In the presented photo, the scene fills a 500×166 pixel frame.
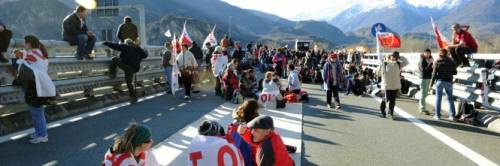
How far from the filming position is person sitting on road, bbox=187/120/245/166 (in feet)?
14.9

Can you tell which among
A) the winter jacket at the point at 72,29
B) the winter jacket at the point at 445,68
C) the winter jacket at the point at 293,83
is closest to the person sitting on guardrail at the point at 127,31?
the winter jacket at the point at 72,29

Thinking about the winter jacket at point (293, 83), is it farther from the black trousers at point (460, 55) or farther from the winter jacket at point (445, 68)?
the winter jacket at point (445, 68)

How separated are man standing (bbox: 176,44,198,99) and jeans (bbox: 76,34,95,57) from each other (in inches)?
134

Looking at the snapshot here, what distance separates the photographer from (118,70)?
46.6ft

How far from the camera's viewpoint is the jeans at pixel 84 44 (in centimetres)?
1204

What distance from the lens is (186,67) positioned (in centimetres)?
1561

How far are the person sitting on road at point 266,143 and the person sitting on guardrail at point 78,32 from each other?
26.3 feet

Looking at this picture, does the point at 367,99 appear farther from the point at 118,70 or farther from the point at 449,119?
the point at 118,70

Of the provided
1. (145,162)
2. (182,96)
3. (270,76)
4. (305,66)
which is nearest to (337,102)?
(270,76)

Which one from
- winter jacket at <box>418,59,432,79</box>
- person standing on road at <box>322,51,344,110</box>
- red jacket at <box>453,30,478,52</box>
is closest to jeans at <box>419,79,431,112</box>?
winter jacket at <box>418,59,432,79</box>

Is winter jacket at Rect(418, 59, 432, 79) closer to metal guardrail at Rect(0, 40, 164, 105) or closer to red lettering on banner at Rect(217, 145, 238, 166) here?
metal guardrail at Rect(0, 40, 164, 105)

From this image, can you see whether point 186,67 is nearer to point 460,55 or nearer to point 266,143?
point 460,55

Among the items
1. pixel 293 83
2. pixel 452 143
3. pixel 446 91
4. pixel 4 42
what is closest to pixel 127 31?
pixel 293 83

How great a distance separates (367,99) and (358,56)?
22.2 meters
